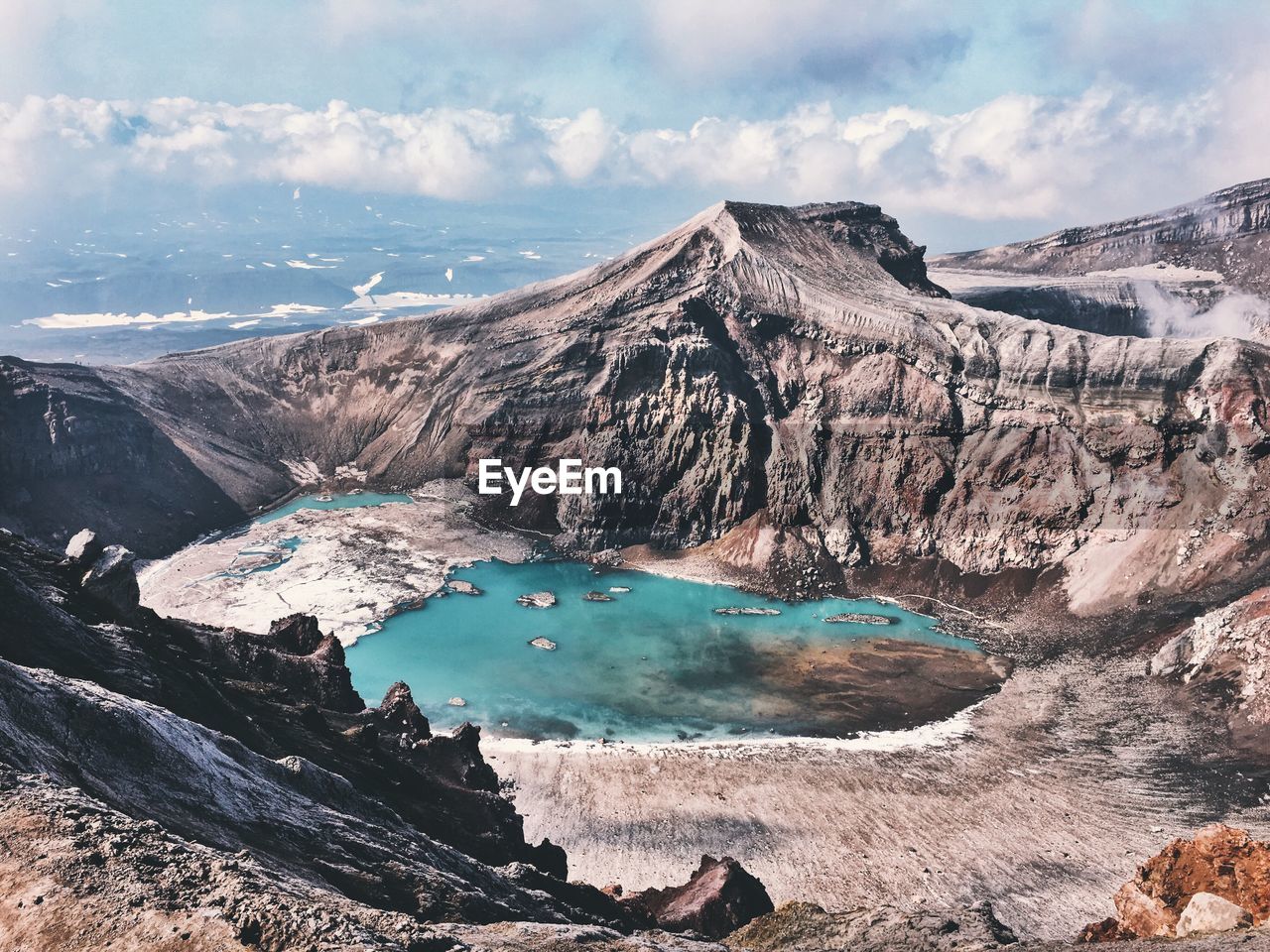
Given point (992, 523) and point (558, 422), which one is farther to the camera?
point (558, 422)

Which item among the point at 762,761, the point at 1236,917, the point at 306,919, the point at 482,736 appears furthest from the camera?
the point at 482,736

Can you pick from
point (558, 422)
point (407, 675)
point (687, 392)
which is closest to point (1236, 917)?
point (407, 675)

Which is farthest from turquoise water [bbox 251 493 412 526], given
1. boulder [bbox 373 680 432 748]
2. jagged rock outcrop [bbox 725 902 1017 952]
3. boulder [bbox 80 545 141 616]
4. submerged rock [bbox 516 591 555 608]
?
jagged rock outcrop [bbox 725 902 1017 952]

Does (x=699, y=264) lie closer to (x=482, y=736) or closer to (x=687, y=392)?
(x=687, y=392)

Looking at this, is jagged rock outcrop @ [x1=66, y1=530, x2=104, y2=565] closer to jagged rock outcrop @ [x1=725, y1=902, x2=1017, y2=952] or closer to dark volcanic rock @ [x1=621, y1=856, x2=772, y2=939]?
dark volcanic rock @ [x1=621, y1=856, x2=772, y2=939]

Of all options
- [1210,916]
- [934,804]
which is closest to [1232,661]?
[934,804]

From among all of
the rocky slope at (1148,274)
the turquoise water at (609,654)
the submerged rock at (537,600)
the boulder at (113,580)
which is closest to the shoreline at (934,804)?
the turquoise water at (609,654)
